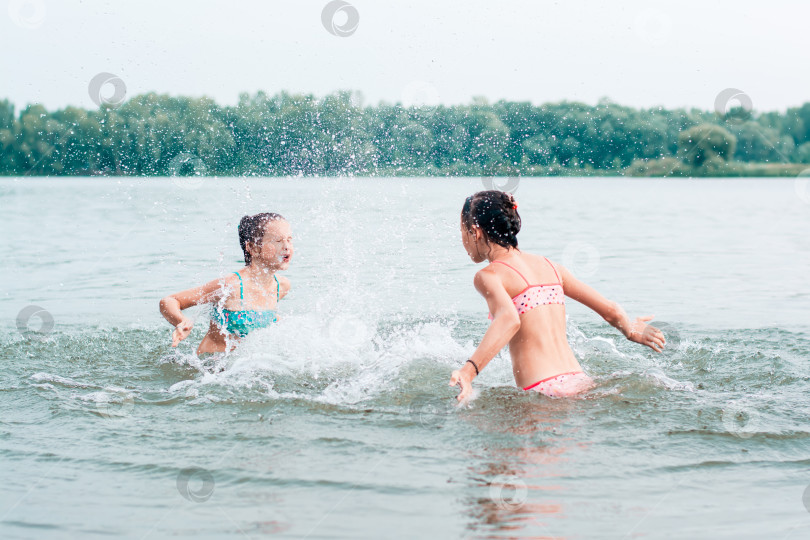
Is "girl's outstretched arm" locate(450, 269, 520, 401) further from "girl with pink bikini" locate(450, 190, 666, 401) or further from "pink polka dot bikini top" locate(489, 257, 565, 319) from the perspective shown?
"pink polka dot bikini top" locate(489, 257, 565, 319)

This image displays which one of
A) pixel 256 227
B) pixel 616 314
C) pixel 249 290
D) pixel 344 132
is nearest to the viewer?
pixel 616 314

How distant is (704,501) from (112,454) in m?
3.27

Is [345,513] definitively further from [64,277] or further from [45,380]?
[64,277]

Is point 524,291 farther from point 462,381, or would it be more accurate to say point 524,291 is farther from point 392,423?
point 392,423

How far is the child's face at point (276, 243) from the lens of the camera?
22.8 ft

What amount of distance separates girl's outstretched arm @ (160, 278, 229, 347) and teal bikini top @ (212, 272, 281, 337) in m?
0.15

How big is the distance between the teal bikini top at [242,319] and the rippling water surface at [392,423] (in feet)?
0.51

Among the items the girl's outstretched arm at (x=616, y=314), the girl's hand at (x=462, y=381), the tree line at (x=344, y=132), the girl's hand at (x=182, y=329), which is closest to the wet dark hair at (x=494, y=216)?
the girl's outstretched arm at (x=616, y=314)

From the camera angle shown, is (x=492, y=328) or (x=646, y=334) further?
(x=646, y=334)

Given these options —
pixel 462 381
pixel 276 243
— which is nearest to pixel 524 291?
pixel 462 381

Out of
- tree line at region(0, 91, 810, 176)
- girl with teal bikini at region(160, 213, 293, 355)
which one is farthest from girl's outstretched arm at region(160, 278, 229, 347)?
tree line at region(0, 91, 810, 176)

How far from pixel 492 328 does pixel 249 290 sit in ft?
9.59

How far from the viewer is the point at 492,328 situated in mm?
4887

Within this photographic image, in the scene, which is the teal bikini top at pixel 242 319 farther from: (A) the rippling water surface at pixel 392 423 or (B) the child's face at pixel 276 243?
(B) the child's face at pixel 276 243
